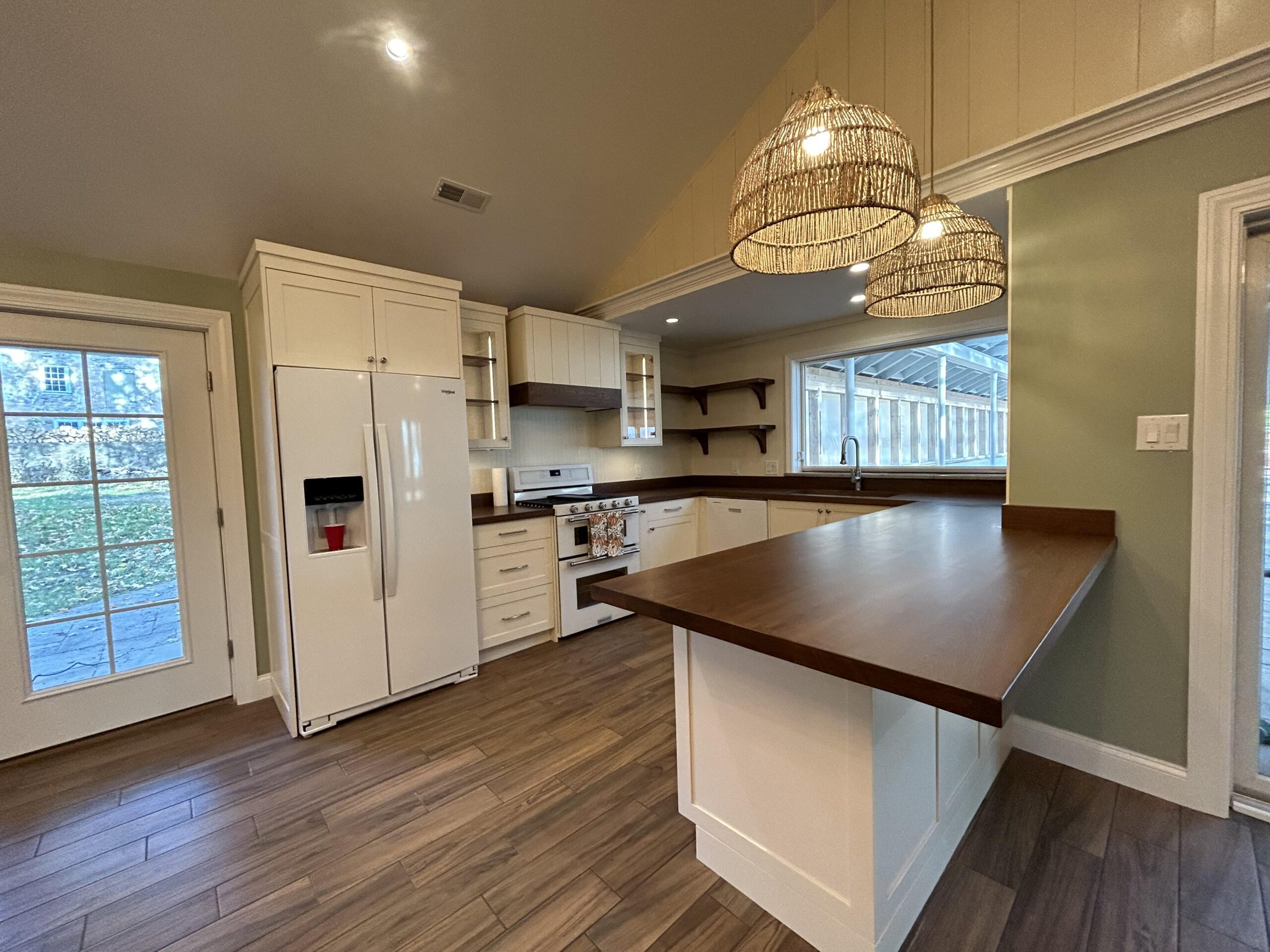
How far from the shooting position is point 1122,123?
1.68m

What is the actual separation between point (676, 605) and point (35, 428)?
10.1 ft

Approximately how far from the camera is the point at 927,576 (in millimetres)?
1297

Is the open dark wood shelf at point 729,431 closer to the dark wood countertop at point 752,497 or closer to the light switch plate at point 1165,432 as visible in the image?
the dark wood countertop at point 752,497

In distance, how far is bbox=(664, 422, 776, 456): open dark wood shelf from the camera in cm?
434

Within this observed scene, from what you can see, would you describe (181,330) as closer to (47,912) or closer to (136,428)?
(136,428)

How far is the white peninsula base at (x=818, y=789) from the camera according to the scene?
1.11 m

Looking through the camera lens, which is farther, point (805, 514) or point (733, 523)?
point (733, 523)

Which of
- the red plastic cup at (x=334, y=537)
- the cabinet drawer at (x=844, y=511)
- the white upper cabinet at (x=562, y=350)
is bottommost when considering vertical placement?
the cabinet drawer at (x=844, y=511)

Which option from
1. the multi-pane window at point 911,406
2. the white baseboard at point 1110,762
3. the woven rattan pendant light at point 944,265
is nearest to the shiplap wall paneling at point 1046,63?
the woven rattan pendant light at point 944,265

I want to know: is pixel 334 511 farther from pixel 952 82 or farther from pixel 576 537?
pixel 952 82

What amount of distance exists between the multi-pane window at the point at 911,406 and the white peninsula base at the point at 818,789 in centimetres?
257

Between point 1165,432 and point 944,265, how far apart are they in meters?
0.93

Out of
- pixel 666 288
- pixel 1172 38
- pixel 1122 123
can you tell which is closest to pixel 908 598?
pixel 1122 123

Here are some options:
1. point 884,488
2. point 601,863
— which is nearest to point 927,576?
point 601,863
